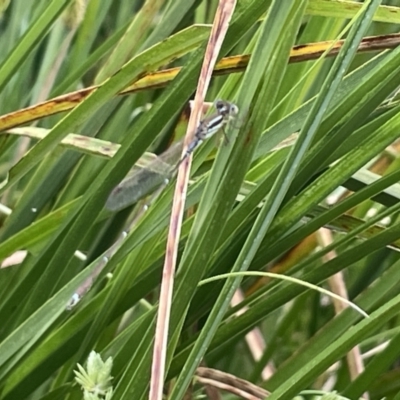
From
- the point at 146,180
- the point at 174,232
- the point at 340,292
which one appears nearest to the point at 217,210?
the point at 174,232

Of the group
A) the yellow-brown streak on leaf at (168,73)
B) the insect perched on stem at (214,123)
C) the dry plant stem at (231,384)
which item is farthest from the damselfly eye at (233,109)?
the dry plant stem at (231,384)

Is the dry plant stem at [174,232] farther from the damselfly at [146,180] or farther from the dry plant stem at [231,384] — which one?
the dry plant stem at [231,384]

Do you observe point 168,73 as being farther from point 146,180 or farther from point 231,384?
point 231,384

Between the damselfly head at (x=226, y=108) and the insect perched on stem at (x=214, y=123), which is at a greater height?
the damselfly head at (x=226, y=108)

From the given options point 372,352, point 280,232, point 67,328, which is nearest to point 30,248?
point 67,328

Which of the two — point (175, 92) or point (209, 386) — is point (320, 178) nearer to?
point (175, 92)

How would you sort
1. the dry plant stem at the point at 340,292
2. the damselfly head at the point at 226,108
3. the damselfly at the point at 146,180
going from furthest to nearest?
the dry plant stem at the point at 340,292
the damselfly at the point at 146,180
the damselfly head at the point at 226,108
